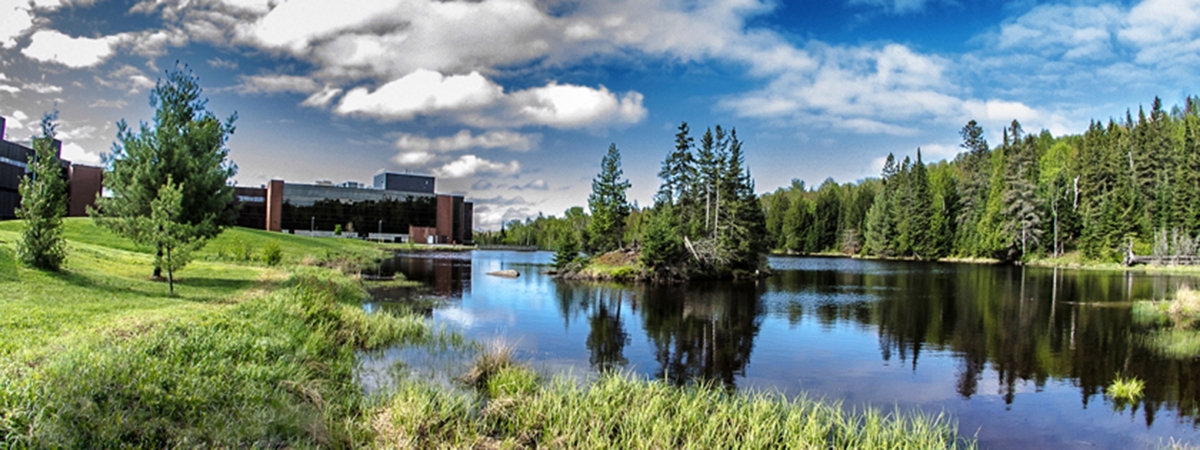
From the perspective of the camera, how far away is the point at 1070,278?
53.1 m

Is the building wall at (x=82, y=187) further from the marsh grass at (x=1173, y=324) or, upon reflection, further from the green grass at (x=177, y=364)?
the marsh grass at (x=1173, y=324)

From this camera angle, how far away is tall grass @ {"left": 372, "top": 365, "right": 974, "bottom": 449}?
29.7 ft

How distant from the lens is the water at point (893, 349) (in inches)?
527

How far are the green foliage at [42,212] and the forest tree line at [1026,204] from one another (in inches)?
1538

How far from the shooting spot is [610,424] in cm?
992

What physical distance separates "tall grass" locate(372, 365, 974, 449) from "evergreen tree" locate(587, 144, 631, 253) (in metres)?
52.8

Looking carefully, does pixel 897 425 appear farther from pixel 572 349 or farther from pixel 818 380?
pixel 572 349

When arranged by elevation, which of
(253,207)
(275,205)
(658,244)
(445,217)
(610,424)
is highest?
(275,205)

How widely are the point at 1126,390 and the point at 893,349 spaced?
6.78 meters

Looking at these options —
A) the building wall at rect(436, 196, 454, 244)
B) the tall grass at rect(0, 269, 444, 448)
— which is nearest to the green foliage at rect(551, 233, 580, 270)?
the tall grass at rect(0, 269, 444, 448)

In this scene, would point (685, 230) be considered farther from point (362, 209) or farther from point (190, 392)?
point (362, 209)

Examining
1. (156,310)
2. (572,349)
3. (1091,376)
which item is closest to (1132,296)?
(1091,376)

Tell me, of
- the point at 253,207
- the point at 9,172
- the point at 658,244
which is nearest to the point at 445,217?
the point at 253,207

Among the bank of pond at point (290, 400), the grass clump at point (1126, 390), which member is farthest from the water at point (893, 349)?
the bank of pond at point (290, 400)
